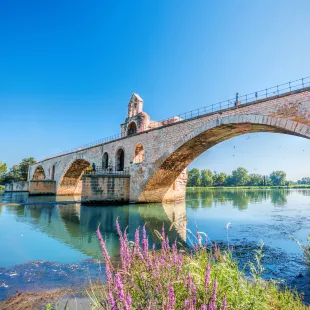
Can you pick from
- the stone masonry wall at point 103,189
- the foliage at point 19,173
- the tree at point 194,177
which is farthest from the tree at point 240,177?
the stone masonry wall at point 103,189

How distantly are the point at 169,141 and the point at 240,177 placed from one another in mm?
83779

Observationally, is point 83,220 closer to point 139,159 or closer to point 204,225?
point 204,225

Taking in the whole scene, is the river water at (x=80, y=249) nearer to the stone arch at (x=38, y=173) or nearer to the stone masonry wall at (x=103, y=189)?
the stone masonry wall at (x=103, y=189)

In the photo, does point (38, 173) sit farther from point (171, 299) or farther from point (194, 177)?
point (171, 299)

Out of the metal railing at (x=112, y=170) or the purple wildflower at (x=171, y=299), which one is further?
the metal railing at (x=112, y=170)

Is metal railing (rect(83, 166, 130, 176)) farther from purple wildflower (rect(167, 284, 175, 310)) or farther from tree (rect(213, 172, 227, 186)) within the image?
tree (rect(213, 172, 227, 186))

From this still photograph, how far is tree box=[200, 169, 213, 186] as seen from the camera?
272 feet

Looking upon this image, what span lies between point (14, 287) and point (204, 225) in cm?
924

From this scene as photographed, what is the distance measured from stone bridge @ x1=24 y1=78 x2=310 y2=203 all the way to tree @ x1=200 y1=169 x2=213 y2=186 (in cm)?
5602

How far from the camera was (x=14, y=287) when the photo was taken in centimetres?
447

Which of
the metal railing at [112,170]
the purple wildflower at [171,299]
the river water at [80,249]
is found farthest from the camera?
the metal railing at [112,170]

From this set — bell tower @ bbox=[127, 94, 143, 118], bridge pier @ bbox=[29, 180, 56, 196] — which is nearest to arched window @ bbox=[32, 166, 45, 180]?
bridge pier @ bbox=[29, 180, 56, 196]

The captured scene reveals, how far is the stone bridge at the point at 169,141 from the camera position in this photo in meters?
12.6

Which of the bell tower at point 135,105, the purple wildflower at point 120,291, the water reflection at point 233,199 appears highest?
the bell tower at point 135,105
